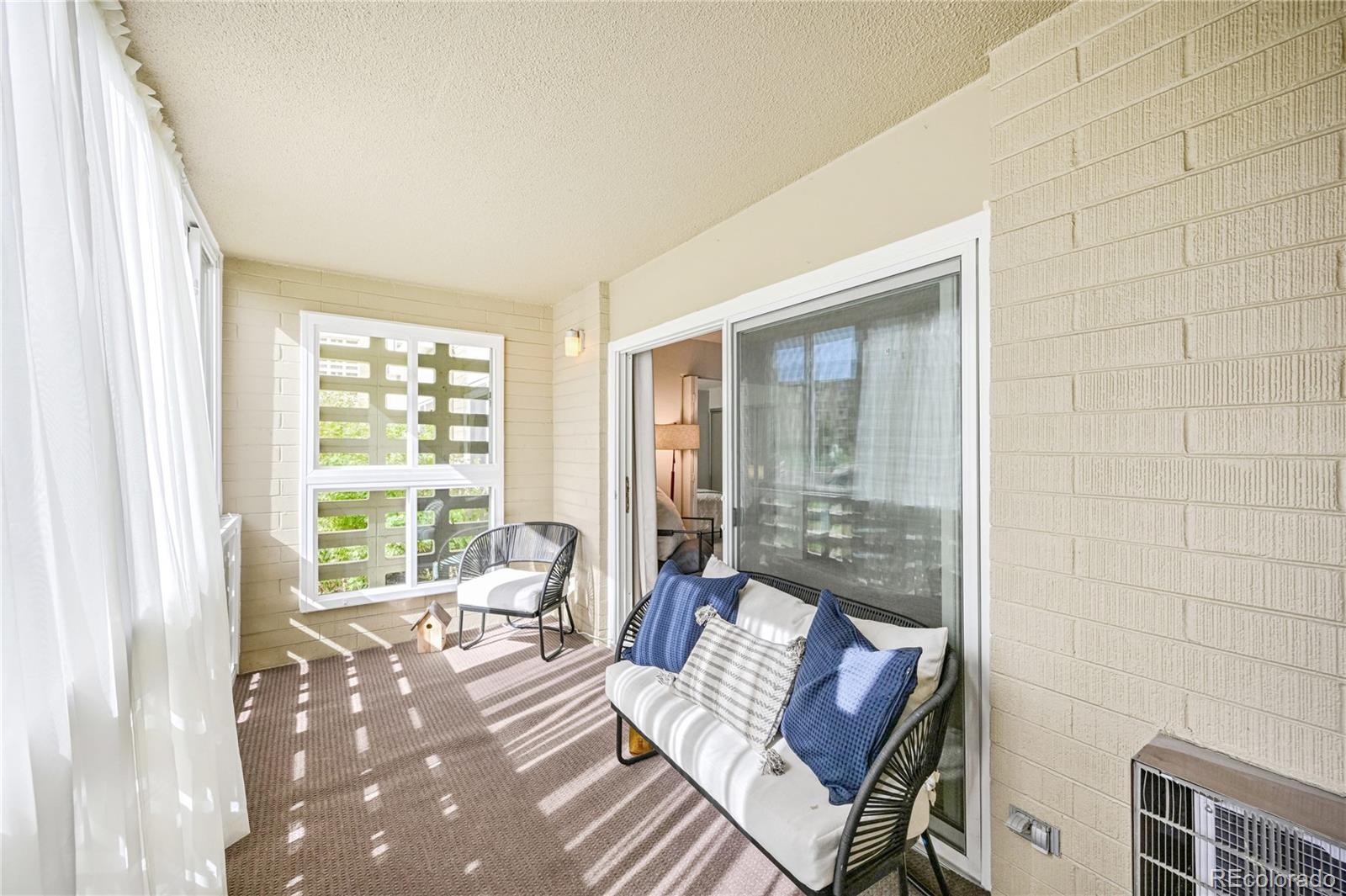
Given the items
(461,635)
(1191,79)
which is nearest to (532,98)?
(1191,79)

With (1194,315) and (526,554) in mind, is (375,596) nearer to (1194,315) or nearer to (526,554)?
(526,554)

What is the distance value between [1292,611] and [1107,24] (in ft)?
5.08

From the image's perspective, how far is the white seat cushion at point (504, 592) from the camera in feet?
12.4

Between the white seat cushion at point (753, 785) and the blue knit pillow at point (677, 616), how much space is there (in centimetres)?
15

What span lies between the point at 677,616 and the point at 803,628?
581 mm

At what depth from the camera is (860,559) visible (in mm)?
2328

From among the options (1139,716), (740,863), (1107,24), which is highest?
(1107,24)

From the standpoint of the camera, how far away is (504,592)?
382 cm

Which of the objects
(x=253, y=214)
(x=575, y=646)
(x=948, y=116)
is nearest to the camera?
(x=948, y=116)

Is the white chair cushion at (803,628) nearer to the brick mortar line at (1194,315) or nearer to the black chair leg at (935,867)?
the black chair leg at (935,867)

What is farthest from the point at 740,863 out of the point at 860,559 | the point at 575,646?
the point at 575,646

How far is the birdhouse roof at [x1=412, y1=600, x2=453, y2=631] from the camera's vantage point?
407 centimetres

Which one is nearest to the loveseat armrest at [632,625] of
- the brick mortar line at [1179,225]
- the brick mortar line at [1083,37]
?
the brick mortar line at [1179,225]

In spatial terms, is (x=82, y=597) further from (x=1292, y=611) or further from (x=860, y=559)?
(x=1292, y=611)
